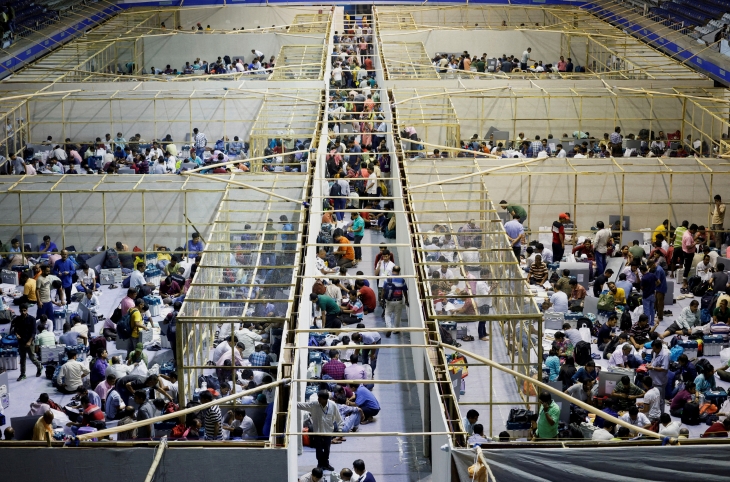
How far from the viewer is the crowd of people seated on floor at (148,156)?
32531 millimetres

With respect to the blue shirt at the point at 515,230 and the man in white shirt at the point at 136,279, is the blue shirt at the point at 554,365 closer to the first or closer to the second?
the blue shirt at the point at 515,230

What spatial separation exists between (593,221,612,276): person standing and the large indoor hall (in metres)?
0.07

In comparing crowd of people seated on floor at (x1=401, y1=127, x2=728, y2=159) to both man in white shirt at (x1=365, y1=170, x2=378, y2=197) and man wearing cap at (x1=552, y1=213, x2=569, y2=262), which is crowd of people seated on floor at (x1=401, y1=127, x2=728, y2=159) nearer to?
man in white shirt at (x1=365, y1=170, x2=378, y2=197)

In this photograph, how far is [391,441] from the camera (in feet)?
62.2

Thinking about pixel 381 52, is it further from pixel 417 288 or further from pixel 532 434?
pixel 532 434

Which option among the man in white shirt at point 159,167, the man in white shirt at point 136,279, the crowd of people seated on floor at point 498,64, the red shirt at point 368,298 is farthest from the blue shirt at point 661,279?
the crowd of people seated on floor at point 498,64

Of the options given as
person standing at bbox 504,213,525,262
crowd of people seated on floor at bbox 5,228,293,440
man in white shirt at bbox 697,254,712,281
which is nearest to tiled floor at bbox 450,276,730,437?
crowd of people seated on floor at bbox 5,228,293,440

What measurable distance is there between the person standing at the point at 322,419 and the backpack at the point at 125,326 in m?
6.01

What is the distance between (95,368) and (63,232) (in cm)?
916

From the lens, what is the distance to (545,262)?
26.6 meters

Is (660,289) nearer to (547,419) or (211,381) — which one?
(547,419)

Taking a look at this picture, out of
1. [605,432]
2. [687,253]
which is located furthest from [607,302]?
[605,432]

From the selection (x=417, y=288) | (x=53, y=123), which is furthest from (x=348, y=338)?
(x=53, y=123)

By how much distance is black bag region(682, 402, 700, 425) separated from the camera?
1881 centimetres
